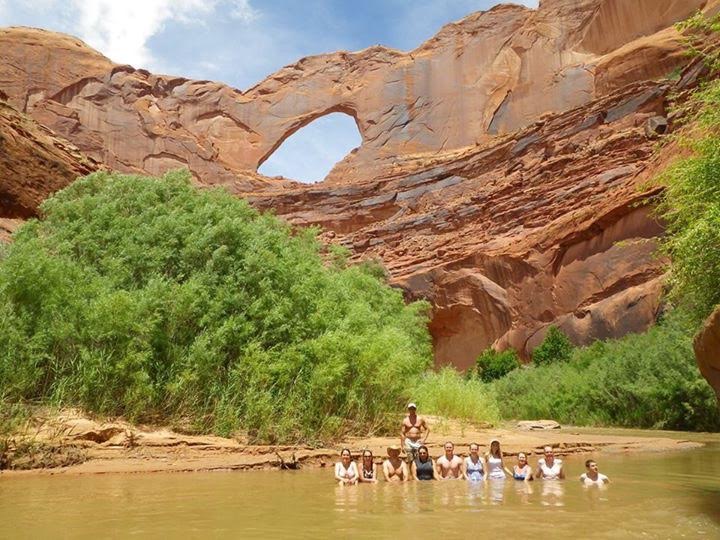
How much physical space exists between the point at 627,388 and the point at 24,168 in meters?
16.6

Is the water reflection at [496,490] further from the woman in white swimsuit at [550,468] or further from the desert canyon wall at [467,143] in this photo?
the desert canyon wall at [467,143]

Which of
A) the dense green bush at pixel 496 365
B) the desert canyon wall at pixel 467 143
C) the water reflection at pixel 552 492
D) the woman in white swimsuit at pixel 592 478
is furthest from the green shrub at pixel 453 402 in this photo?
the dense green bush at pixel 496 365

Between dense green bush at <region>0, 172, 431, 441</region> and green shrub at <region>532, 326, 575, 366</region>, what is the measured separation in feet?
49.6

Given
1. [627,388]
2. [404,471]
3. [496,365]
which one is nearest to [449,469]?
[404,471]

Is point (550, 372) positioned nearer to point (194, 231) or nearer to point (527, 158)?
point (194, 231)

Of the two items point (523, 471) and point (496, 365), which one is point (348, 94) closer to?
point (496, 365)

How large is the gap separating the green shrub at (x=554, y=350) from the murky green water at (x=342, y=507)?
19.3 m

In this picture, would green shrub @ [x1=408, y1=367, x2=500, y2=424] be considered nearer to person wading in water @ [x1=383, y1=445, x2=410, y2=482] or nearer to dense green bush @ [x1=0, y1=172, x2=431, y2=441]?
dense green bush @ [x1=0, y1=172, x2=431, y2=441]

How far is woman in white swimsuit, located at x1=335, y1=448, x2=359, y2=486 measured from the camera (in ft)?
25.1

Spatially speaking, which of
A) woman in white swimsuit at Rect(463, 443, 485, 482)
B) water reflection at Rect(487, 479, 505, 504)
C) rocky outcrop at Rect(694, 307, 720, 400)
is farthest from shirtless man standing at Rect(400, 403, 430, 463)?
rocky outcrop at Rect(694, 307, 720, 400)

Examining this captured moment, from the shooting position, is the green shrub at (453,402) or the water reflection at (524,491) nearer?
the water reflection at (524,491)

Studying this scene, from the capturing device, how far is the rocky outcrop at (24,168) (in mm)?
15984

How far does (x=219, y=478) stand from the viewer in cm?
787

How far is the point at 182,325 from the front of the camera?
10812mm
